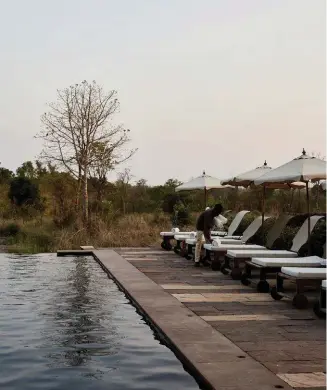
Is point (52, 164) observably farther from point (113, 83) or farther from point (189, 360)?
point (189, 360)

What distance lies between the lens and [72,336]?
614 centimetres

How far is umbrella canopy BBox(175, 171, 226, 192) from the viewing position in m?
16.5

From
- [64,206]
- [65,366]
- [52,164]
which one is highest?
[52,164]

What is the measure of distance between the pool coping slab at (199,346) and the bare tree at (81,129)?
14.1 metres

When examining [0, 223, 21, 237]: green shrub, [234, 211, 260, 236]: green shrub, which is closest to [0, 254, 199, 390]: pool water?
[234, 211, 260, 236]: green shrub

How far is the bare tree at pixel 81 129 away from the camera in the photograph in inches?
898

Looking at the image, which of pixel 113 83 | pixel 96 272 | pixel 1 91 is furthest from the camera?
pixel 113 83

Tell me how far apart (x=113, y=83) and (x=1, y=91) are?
5.00 meters

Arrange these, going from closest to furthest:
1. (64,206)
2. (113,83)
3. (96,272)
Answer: (96,272)
(64,206)
(113,83)

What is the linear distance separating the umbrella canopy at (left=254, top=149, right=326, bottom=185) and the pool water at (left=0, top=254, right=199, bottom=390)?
320 centimetres

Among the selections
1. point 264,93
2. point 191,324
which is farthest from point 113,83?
point 191,324

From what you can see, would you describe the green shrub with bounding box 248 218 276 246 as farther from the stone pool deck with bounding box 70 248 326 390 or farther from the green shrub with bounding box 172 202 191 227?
the green shrub with bounding box 172 202 191 227

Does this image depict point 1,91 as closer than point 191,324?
No

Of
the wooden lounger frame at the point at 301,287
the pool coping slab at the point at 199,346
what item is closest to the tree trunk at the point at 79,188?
the pool coping slab at the point at 199,346
